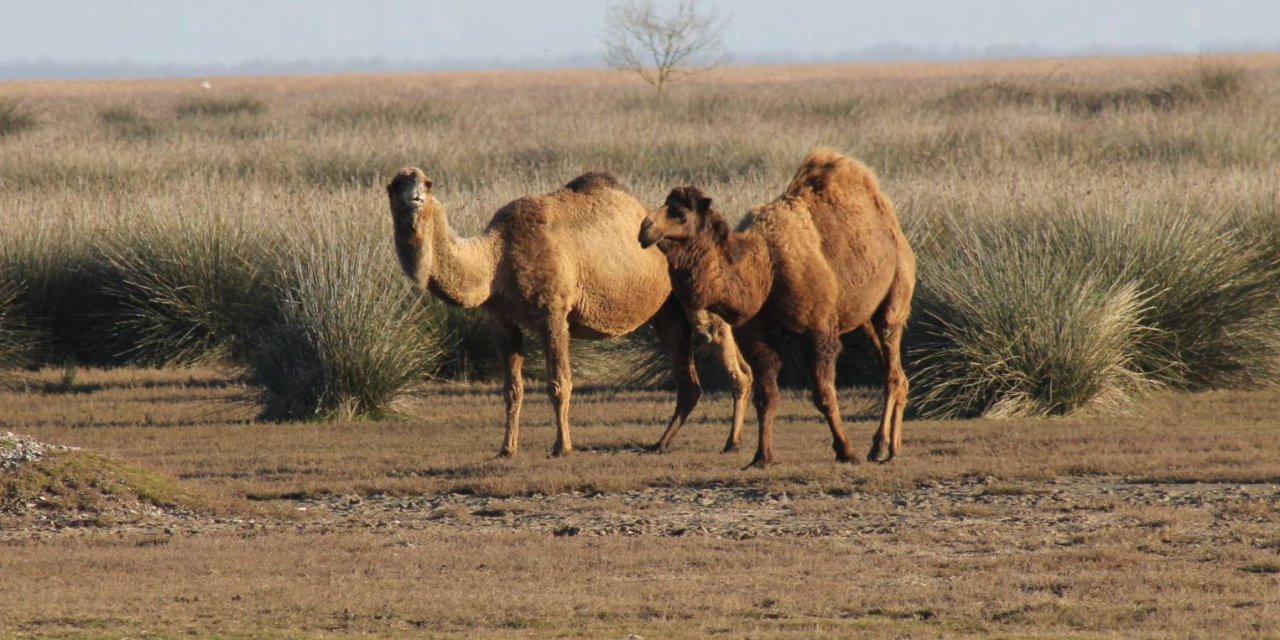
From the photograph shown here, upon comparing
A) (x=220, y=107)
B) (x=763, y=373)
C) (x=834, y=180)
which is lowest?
(x=763, y=373)

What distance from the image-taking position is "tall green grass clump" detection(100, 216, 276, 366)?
18984 mm

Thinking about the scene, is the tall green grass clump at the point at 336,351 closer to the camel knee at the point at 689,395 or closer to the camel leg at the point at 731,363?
the camel knee at the point at 689,395

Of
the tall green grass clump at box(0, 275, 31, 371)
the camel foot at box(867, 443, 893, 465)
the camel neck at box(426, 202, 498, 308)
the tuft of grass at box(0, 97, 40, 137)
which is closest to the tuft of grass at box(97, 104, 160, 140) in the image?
the tuft of grass at box(0, 97, 40, 137)

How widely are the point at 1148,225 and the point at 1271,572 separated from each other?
9254 mm

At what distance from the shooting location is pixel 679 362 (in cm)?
1275

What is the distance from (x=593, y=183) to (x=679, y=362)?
1.43 metres

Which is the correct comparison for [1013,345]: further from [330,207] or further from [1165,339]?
[330,207]

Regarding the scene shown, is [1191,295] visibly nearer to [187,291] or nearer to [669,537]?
[669,537]

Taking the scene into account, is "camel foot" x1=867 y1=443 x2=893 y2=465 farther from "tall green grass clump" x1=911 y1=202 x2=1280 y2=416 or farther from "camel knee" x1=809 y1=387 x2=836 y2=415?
"tall green grass clump" x1=911 y1=202 x2=1280 y2=416

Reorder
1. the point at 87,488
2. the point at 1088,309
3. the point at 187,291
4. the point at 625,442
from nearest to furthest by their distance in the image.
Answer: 1. the point at 87,488
2. the point at 625,442
3. the point at 1088,309
4. the point at 187,291

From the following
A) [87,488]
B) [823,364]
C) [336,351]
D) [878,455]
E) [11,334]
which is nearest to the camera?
[87,488]

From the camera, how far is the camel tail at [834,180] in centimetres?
1139

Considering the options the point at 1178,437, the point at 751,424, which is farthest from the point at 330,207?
the point at 1178,437

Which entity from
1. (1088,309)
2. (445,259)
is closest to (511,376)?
(445,259)
